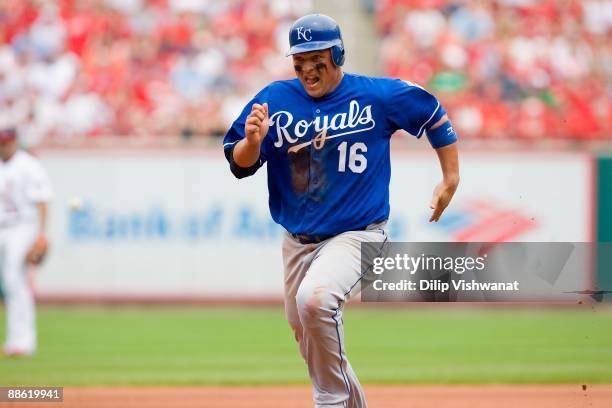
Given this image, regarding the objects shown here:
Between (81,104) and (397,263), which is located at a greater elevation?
(81,104)

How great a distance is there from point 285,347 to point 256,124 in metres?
6.57

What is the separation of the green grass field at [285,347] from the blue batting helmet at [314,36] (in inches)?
170

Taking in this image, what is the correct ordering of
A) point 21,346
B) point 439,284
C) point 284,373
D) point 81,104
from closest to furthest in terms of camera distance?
point 439,284 → point 284,373 → point 21,346 → point 81,104

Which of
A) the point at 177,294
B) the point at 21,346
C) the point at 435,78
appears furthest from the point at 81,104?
the point at 21,346

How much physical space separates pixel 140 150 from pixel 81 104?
1666mm

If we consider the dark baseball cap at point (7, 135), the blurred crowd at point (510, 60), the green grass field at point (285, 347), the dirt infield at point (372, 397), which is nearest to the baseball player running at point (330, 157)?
the dirt infield at point (372, 397)

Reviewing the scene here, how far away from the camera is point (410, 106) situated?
5.99 meters

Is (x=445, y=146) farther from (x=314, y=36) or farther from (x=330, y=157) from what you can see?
(x=314, y=36)

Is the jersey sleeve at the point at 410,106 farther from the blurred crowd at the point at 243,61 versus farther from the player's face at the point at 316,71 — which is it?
the blurred crowd at the point at 243,61

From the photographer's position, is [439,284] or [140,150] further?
[140,150]

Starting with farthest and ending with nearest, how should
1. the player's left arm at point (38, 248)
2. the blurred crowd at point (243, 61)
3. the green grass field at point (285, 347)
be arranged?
the blurred crowd at point (243, 61) < the player's left arm at point (38, 248) < the green grass field at point (285, 347)

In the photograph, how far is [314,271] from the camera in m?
5.73

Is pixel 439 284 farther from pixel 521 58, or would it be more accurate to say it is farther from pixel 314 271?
pixel 521 58

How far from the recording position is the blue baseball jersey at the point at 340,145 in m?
5.94
